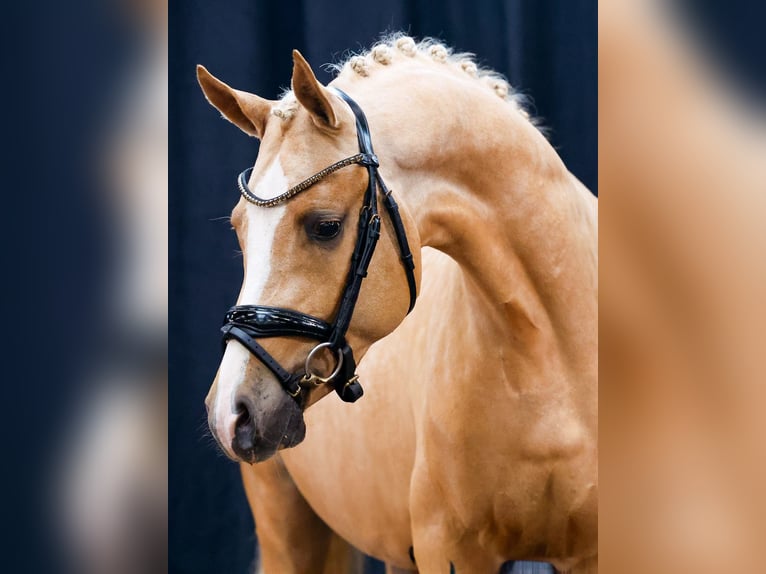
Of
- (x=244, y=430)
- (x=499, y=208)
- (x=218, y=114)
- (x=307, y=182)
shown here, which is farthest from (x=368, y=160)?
(x=218, y=114)

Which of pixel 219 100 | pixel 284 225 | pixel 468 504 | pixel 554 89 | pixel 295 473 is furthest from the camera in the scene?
pixel 554 89

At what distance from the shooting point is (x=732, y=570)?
21 cm

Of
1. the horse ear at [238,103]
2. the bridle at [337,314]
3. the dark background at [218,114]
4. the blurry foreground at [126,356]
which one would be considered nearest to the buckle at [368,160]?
the bridle at [337,314]

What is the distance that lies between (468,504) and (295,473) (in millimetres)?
500

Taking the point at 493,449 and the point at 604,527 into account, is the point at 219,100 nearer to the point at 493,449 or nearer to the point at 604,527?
the point at 493,449

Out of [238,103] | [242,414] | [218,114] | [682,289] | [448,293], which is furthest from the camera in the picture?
[218,114]

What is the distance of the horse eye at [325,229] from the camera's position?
0.85 meters

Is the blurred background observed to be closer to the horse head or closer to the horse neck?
the horse head

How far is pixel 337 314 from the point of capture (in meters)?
0.85

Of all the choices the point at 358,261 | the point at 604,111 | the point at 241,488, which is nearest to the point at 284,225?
the point at 358,261

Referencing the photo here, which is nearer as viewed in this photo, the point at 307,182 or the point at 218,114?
the point at 307,182

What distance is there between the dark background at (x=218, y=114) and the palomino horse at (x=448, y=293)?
562 mm

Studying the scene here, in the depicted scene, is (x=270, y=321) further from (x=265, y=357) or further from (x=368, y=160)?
(x=368, y=160)

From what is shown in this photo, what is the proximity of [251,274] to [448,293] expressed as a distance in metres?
0.38
